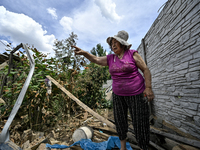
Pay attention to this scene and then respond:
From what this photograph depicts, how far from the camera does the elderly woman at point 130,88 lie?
1.56 metres

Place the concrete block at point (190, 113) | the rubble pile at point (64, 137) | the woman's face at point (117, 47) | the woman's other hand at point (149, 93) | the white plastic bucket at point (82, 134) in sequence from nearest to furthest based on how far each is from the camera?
the woman's other hand at point (149, 93), the woman's face at point (117, 47), the concrete block at point (190, 113), the rubble pile at point (64, 137), the white plastic bucket at point (82, 134)

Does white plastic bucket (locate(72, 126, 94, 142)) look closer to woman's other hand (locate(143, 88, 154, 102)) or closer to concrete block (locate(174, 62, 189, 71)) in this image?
woman's other hand (locate(143, 88, 154, 102))

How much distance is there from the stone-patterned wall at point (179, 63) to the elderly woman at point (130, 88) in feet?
3.62

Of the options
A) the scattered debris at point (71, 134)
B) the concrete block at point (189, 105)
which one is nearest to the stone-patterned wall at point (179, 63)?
the concrete block at point (189, 105)

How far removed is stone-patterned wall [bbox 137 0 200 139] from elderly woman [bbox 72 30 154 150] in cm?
110

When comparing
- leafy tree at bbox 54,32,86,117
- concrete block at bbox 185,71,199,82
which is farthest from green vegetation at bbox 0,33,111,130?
concrete block at bbox 185,71,199,82

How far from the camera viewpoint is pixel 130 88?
1.59 metres

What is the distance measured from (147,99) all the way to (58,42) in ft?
10.5

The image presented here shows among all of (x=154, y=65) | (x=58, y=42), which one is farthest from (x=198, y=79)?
(x=58, y=42)

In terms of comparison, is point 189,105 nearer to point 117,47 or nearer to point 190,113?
point 190,113

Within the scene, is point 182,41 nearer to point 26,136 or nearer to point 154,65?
point 154,65

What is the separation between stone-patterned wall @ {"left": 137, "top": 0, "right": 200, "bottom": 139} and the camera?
6.15 feet

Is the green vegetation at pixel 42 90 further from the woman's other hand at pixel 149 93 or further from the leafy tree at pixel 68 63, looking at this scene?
the woman's other hand at pixel 149 93

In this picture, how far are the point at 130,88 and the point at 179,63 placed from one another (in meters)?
1.57
